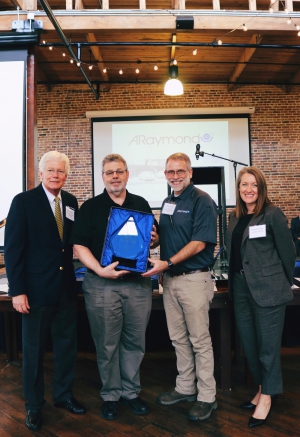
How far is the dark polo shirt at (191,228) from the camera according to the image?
2377 millimetres

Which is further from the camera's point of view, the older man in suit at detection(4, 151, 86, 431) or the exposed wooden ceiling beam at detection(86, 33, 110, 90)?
the exposed wooden ceiling beam at detection(86, 33, 110, 90)

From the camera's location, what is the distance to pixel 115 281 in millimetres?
2320

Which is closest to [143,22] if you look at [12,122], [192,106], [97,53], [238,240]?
[97,53]

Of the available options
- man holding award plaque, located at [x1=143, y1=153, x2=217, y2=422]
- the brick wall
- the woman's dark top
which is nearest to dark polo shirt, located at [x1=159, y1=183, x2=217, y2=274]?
man holding award plaque, located at [x1=143, y1=153, x2=217, y2=422]

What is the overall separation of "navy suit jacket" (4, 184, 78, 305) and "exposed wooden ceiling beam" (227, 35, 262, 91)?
5.68 meters

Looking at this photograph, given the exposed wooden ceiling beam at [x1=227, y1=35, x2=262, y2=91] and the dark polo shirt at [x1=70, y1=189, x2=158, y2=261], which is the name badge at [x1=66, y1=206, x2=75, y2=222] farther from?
the exposed wooden ceiling beam at [x1=227, y1=35, x2=262, y2=91]

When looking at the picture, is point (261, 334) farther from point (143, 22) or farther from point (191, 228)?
point (143, 22)

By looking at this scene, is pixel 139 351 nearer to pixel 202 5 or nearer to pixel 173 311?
pixel 173 311

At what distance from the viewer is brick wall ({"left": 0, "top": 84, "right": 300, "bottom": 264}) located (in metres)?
8.80

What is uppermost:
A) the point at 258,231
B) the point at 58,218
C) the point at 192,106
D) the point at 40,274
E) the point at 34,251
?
the point at 192,106

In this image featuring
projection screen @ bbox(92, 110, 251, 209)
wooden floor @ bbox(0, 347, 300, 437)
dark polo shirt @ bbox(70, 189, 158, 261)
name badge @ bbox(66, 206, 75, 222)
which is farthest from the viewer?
projection screen @ bbox(92, 110, 251, 209)

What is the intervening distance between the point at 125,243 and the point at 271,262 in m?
0.89

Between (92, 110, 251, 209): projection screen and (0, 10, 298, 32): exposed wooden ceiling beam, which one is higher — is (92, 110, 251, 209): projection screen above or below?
below

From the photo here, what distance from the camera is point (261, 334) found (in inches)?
89.6
